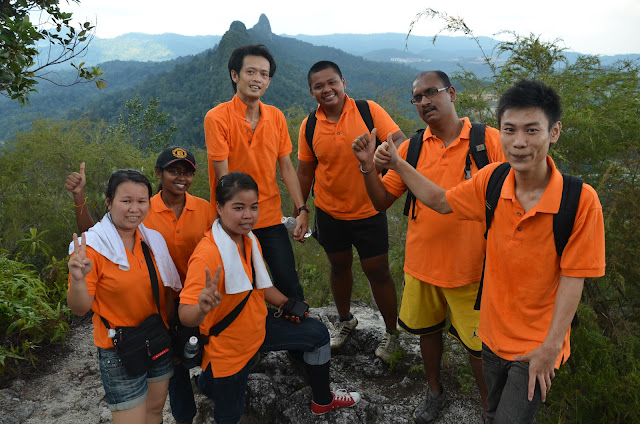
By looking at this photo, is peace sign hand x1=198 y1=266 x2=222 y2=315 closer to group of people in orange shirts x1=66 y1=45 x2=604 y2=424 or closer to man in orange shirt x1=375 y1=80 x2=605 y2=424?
group of people in orange shirts x1=66 y1=45 x2=604 y2=424

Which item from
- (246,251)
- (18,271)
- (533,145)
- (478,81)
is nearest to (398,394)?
(246,251)

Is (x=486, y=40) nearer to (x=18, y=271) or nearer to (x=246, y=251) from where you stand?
(x=246, y=251)

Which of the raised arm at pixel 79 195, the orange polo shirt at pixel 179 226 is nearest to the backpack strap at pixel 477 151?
the orange polo shirt at pixel 179 226

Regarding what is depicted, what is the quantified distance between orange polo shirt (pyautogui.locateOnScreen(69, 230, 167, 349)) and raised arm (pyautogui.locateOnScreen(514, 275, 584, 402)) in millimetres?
1949

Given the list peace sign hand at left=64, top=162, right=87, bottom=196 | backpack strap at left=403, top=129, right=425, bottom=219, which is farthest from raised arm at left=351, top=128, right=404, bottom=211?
peace sign hand at left=64, top=162, right=87, bottom=196

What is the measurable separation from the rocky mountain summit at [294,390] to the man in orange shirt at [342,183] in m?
0.23

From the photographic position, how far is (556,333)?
1875mm

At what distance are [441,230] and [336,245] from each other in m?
1.18

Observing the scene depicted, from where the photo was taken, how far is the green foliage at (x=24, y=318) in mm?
4055

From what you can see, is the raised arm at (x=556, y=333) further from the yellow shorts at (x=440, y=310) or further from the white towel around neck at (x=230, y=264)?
the white towel around neck at (x=230, y=264)

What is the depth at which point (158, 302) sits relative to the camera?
2562mm

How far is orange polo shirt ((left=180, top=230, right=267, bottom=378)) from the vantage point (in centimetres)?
249

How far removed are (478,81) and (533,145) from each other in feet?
11.7

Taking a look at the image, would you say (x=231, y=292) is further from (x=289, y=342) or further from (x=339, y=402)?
(x=339, y=402)
